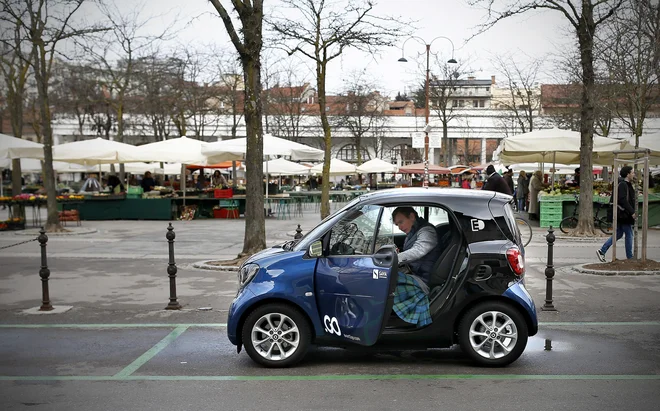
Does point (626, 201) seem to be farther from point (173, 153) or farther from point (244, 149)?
point (173, 153)

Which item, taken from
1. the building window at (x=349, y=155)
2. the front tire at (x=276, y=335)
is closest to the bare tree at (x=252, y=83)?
the front tire at (x=276, y=335)

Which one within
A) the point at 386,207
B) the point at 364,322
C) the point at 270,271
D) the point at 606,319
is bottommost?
the point at 606,319

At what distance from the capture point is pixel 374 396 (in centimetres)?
546

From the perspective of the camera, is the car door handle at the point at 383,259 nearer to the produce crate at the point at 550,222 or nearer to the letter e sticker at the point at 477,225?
the letter e sticker at the point at 477,225

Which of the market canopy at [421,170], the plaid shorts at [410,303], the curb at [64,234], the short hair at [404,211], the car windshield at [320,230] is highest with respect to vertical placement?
the market canopy at [421,170]

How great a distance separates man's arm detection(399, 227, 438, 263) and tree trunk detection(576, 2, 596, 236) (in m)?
12.0

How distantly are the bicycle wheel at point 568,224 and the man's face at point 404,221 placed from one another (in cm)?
1410

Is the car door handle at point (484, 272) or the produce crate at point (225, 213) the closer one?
the car door handle at point (484, 272)

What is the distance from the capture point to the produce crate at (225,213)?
27625 mm

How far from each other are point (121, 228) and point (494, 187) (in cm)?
1291

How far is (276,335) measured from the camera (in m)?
6.31

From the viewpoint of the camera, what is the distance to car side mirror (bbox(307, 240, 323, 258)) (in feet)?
20.6

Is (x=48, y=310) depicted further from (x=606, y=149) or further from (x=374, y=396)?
(x=606, y=149)

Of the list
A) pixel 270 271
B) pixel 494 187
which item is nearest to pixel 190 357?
pixel 270 271
